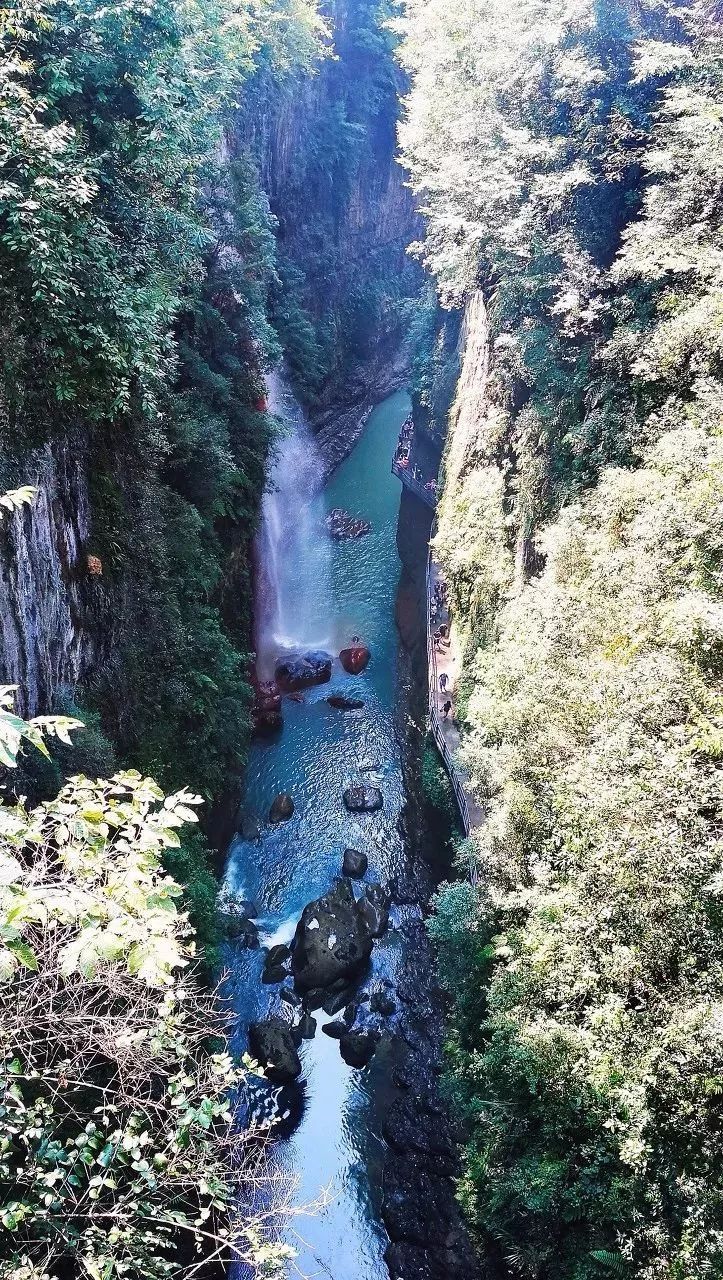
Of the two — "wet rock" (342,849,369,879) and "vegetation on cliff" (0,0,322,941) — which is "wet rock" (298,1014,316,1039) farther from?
"vegetation on cliff" (0,0,322,941)

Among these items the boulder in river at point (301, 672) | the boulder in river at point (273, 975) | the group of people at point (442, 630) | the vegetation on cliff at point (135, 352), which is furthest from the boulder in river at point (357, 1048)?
the boulder in river at point (301, 672)


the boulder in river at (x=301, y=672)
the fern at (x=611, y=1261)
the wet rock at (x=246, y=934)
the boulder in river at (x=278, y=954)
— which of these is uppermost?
the boulder in river at (x=301, y=672)

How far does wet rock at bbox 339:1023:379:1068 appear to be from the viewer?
578 inches

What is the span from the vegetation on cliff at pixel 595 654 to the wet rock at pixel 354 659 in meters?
6.89

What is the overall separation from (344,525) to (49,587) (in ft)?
69.0

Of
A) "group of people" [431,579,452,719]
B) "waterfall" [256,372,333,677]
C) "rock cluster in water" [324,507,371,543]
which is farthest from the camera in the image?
"rock cluster in water" [324,507,371,543]

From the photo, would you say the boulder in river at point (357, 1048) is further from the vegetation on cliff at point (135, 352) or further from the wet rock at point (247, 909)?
the vegetation on cliff at point (135, 352)

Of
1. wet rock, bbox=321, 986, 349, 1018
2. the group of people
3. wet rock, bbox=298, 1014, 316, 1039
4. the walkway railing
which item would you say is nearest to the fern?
the walkway railing

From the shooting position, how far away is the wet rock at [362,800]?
19609mm

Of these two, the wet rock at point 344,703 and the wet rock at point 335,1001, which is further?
the wet rock at point 344,703

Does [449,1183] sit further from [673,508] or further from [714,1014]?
[673,508]

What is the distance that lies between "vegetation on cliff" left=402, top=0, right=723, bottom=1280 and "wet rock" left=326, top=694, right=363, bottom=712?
623 centimetres

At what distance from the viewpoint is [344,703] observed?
22.8 meters

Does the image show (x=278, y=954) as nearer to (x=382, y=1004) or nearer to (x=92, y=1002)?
(x=382, y=1004)
